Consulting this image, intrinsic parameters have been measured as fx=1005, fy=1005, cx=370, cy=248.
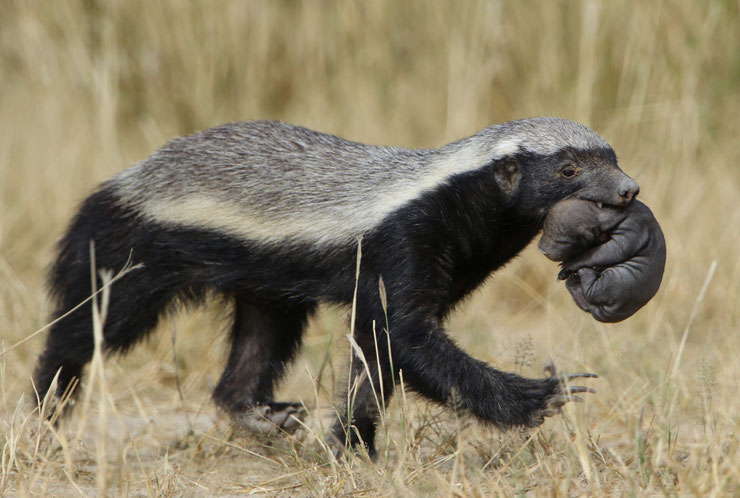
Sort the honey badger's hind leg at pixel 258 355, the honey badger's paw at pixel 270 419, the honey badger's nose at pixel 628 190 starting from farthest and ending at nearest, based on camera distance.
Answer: the honey badger's hind leg at pixel 258 355, the honey badger's paw at pixel 270 419, the honey badger's nose at pixel 628 190

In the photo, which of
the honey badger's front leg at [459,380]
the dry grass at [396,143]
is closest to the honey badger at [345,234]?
the honey badger's front leg at [459,380]

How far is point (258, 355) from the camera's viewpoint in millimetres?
4789

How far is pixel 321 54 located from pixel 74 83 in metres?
1.98

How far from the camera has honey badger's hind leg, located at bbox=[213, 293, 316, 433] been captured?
473 centimetres

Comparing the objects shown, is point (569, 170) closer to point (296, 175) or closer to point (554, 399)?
point (554, 399)

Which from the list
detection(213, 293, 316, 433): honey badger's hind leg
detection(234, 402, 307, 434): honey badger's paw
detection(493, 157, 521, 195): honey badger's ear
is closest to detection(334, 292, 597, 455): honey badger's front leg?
detection(493, 157, 521, 195): honey badger's ear

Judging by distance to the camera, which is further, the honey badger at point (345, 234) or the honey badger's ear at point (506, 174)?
the honey badger's ear at point (506, 174)

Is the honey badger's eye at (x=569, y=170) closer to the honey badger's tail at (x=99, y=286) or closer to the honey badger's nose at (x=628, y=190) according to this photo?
the honey badger's nose at (x=628, y=190)

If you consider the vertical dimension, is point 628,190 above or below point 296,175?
above

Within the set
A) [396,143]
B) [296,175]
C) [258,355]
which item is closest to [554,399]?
[296,175]

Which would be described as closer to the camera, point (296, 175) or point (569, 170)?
point (569, 170)

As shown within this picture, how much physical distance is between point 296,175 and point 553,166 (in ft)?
3.45

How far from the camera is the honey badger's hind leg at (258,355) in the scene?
4730mm

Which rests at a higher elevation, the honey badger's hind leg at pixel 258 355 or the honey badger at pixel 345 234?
the honey badger at pixel 345 234
